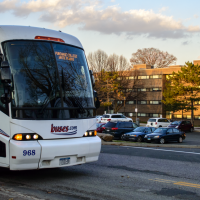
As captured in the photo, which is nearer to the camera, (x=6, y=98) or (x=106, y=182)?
(x=6, y=98)

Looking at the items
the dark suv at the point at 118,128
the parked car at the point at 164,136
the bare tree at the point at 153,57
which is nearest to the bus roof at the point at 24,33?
the parked car at the point at 164,136

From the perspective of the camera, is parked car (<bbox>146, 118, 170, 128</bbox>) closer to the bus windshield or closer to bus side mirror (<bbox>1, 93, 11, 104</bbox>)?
the bus windshield

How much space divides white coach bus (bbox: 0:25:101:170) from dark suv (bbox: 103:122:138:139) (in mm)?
20682

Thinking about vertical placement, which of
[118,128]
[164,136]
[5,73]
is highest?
[5,73]

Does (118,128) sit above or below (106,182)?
below

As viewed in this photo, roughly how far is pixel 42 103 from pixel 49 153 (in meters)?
1.14

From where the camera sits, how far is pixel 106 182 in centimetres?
803

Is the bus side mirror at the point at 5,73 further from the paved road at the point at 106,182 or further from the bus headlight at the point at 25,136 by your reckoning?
the paved road at the point at 106,182

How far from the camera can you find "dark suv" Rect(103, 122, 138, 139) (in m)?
29.2

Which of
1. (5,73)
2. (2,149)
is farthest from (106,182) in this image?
(5,73)

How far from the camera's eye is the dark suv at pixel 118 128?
29172 millimetres

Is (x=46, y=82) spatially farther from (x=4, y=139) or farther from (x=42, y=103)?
(x=4, y=139)

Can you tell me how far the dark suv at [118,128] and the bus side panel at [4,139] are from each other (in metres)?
22.0

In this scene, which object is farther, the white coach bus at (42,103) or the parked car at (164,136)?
the parked car at (164,136)
